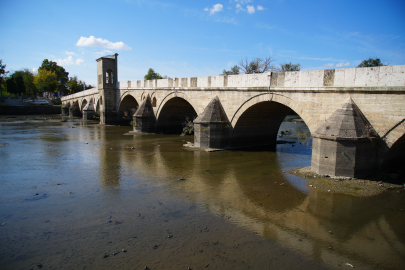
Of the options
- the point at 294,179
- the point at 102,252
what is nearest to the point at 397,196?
the point at 294,179

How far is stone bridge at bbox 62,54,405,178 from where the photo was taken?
723 centimetres

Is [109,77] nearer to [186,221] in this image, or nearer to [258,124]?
[258,124]

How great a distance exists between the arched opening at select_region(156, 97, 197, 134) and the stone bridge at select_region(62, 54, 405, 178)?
0.72ft

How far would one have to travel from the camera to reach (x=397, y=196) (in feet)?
21.1

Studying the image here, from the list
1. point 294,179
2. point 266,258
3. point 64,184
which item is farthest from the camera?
point 294,179

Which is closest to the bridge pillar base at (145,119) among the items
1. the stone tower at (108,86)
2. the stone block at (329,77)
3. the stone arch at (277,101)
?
the stone tower at (108,86)

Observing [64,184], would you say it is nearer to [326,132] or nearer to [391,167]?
[326,132]

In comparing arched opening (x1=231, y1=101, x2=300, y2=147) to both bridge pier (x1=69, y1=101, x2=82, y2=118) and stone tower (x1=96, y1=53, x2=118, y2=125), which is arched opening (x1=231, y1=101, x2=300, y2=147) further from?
bridge pier (x1=69, y1=101, x2=82, y2=118)

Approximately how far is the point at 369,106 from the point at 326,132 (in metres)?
1.34

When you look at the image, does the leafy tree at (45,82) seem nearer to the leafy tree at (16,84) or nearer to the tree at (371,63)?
the leafy tree at (16,84)

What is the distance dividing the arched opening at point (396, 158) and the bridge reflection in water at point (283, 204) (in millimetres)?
1304

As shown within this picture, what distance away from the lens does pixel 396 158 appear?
7.89m

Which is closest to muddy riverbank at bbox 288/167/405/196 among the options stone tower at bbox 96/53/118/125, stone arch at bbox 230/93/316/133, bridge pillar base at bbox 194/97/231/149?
stone arch at bbox 230/93/316/133

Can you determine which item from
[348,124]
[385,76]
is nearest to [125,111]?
[348,124]
